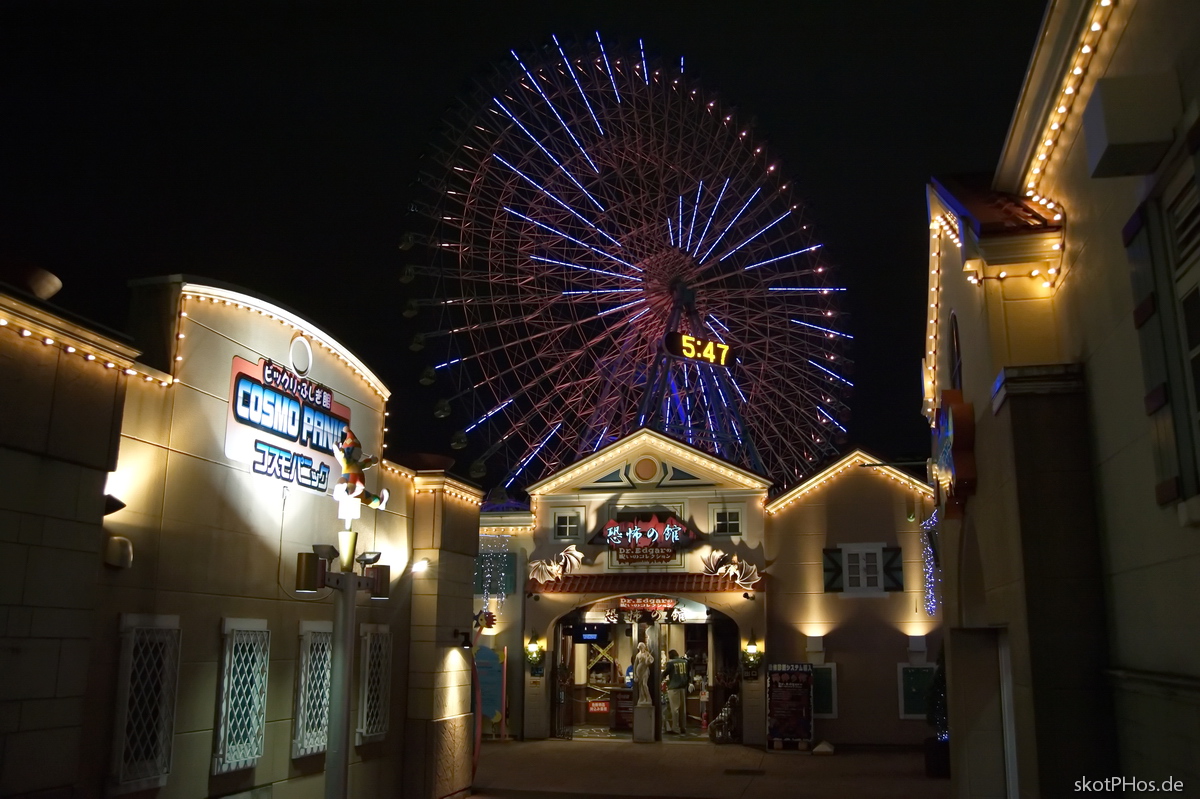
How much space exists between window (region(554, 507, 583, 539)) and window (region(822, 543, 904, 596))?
7033 millimetres

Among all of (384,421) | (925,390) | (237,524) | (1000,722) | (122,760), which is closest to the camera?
(122,760)

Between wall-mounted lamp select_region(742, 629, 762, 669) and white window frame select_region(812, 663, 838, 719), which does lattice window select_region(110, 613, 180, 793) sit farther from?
white window frame select_region(812, 663, 838, 719)

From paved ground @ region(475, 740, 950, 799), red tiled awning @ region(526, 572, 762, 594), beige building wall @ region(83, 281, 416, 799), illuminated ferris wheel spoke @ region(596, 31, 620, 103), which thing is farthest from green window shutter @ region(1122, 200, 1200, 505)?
illuminated ferris wheel spoke @ region(596, 31, 620, 103)

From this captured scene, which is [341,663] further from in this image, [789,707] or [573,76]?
[573,76]

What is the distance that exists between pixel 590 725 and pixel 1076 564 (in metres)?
23.1

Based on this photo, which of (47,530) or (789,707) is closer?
(47,530)

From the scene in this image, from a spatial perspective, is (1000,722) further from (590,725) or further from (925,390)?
(590,725)

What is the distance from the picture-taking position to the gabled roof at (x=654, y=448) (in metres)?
27.2

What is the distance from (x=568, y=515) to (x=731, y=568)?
5.14 m

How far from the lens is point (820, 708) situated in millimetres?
25344

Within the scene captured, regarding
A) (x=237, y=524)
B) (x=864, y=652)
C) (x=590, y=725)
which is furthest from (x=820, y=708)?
(x=237, y=524)

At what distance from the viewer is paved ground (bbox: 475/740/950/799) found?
17812mm

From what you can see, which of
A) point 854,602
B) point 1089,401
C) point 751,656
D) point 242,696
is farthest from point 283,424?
point 854,602

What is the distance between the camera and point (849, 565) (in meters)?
26.3
